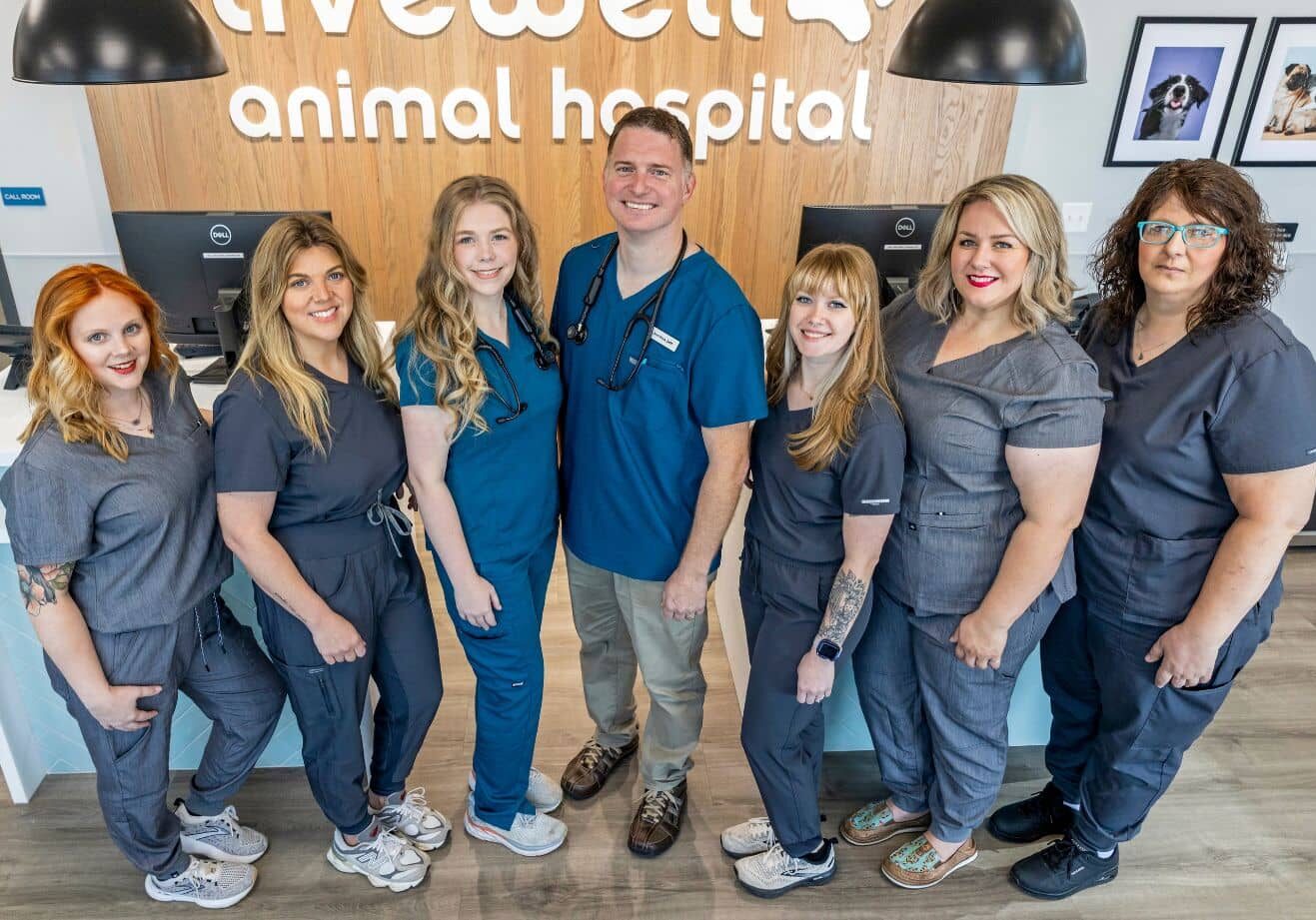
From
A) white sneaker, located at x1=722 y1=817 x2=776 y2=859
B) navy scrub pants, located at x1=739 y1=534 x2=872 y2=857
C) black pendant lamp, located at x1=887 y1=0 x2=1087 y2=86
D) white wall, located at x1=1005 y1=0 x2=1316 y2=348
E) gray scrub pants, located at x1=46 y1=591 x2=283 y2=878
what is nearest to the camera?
gray scrub pants, located at x1=46 y1=591 x2=283 y2=878

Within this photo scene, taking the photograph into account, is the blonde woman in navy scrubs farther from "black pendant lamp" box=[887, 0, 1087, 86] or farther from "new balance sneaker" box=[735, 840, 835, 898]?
"black pendant lamp" box=[887, 0, 1087, 86]

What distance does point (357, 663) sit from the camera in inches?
73.5

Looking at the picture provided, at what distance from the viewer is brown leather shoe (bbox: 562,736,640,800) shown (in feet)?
7.71

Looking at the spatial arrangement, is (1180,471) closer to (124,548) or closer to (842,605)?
(842,605)

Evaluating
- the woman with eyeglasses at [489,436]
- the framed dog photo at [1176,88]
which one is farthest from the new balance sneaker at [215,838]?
the framed dog photo at [1176,88]

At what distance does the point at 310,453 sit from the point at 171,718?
671 millimetres

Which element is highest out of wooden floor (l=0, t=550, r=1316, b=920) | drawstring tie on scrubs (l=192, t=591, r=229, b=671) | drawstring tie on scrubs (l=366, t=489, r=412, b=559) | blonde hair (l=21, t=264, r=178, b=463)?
blonde hair (l=21, t=264, r=178, b=463)

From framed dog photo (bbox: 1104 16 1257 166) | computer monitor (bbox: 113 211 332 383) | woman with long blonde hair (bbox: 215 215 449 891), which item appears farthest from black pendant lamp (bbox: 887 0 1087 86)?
framed dog photo (bbox: 1104 16 1257 166)

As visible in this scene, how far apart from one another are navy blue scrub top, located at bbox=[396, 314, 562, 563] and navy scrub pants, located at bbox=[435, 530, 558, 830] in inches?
2.9

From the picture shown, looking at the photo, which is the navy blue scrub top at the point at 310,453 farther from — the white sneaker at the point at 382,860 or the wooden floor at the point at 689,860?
the wooden floor at the point at 689,860

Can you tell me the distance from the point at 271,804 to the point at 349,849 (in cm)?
35

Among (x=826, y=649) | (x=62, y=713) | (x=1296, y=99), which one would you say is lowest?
(x=62, y=713)

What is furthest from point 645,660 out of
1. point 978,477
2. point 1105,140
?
point 1105,140

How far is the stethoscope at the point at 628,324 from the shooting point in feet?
5.85
